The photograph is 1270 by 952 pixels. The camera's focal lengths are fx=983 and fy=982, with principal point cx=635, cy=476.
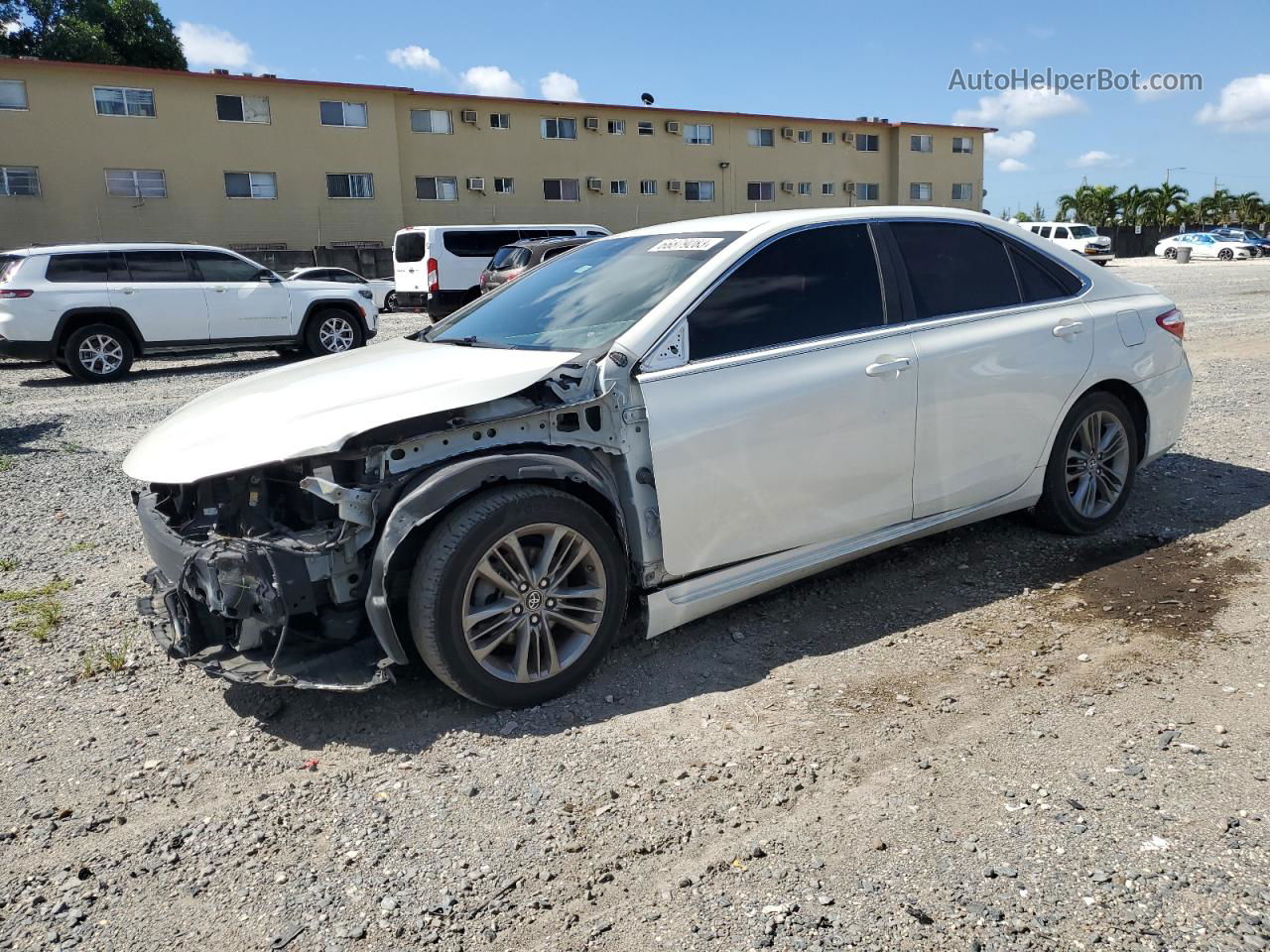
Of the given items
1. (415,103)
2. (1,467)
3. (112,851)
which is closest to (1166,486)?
(112,851)

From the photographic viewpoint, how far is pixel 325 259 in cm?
2933

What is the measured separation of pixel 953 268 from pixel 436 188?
1414 inches

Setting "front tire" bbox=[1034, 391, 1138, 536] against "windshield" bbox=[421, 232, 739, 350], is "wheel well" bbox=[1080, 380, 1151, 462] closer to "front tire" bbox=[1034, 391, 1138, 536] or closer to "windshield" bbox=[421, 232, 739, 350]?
"front tire" bbox=[1034, 391, 1138, 536]

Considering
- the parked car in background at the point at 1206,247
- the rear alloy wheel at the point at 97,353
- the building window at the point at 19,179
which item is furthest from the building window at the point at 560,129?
the rear alloy wheel at the point at 97,353

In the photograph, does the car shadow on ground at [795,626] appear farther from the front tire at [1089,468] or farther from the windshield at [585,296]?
the windshield at [585,296]

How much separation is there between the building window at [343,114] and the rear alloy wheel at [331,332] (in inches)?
893

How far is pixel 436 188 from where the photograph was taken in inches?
1489

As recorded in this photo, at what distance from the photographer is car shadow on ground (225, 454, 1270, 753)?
11.4 ft

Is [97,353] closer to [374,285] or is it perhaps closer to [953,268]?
[374,285]

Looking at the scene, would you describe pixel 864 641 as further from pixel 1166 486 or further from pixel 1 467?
pixel 1 467

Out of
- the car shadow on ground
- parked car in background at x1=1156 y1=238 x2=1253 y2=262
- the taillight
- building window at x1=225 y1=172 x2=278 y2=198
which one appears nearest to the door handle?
the car shadow on ground

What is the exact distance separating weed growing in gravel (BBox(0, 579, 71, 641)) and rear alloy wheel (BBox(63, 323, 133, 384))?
9.06 metres

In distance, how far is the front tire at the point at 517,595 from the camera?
128 inches

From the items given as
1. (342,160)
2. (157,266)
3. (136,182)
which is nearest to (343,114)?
(342,160)
